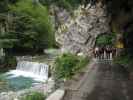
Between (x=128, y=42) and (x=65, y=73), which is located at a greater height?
(x=128, y=42)

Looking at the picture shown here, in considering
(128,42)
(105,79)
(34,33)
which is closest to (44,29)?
(34,33)

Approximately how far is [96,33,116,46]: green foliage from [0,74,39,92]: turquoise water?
7.52 meters

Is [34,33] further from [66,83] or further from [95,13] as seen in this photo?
[66,83]

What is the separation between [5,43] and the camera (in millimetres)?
34688

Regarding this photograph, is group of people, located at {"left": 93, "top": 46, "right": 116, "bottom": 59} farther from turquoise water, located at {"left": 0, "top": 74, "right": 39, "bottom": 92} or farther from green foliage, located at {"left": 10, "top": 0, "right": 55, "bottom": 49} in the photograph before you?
green foliage, located at {"left": 10, "top": 0, "right": 55, "bottom": 49}

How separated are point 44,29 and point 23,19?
3959 millimetres

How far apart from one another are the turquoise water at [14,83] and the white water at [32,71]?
45.0 inches

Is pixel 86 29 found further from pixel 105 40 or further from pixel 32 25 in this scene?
pixel 32 25

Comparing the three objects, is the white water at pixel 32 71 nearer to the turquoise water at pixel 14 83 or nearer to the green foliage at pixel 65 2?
the turquoise water at pixel 14 83

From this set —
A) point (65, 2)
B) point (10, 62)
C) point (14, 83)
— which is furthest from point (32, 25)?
point (14, 83)

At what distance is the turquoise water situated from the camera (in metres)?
20.8

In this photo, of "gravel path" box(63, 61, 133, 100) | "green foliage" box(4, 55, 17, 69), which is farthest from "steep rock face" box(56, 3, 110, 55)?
"gravel path" box(63, 61, 133, 100)

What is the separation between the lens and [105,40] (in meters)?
27.2

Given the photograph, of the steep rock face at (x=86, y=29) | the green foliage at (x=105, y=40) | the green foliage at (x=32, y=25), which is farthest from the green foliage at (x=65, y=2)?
the green foliage at (x=32, y=25)
